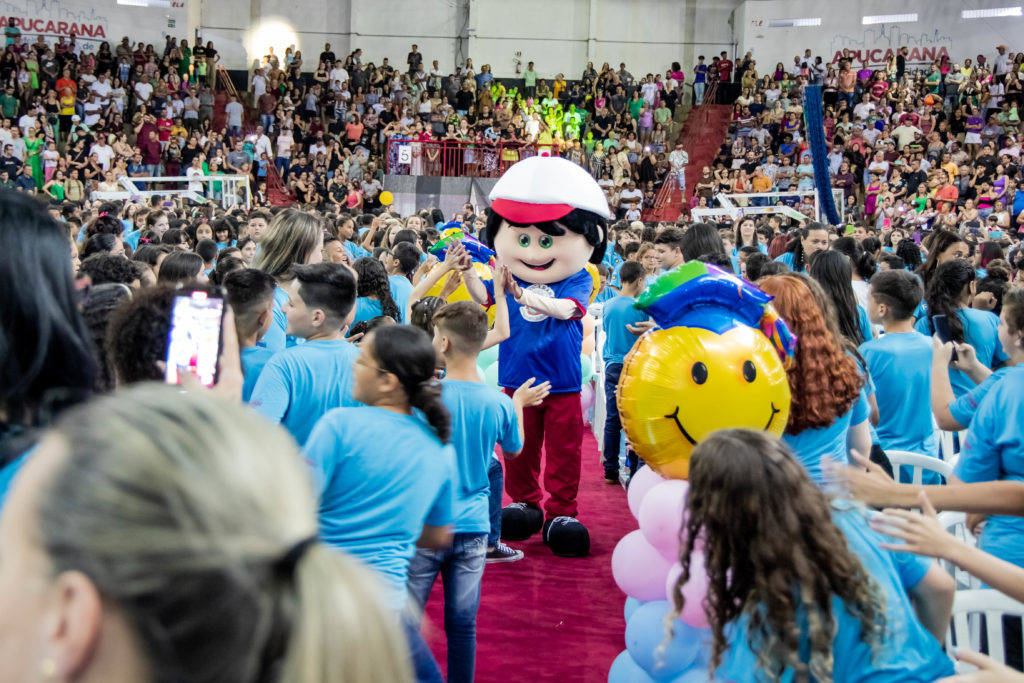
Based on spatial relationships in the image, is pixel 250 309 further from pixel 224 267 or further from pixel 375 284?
pixel 224 267

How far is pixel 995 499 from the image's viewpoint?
8.79 ft

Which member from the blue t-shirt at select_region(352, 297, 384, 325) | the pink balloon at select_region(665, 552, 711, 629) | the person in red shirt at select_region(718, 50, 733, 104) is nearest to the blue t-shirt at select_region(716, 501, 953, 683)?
the pink balloon at select_region(665, 552, 711, 629)

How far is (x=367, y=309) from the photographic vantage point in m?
4.93

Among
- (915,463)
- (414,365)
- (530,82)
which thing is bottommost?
(915,463)

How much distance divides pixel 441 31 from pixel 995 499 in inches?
967

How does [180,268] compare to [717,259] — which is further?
[717,259]

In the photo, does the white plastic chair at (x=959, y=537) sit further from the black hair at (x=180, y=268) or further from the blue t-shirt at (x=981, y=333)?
the black hair at (x=180, y=268)

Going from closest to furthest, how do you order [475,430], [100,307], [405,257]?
[100,307] < [475,430] < [405,257]

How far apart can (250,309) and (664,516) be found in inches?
61.2

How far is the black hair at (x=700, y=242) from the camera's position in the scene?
18.6 feet

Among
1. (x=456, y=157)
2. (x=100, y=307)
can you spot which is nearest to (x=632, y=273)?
(x=100, y=307)

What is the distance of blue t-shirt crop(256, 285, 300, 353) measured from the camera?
153 inches

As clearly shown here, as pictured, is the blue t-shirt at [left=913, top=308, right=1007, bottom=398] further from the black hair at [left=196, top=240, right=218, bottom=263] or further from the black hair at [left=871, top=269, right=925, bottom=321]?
the black hair at [left=196, top=240, right=218, bottom=263]

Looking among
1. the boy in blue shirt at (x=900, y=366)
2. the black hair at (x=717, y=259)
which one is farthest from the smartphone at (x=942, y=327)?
the black hair at (x=717, y=259)
